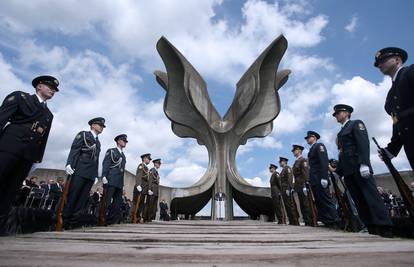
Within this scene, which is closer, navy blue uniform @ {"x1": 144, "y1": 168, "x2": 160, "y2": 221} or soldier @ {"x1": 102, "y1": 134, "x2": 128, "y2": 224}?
soldier @ {"x1": 102, "y1": 134, "x2": 128, "y2": 224}

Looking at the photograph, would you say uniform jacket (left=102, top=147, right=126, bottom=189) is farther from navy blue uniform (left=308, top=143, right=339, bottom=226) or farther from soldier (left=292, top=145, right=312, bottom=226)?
soldier (left=292, top=145, right=312, bottom=226)

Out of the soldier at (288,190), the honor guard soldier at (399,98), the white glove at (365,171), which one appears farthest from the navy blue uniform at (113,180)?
the honor guard soldier at (399,98)

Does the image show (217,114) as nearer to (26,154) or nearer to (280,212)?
(280,212)

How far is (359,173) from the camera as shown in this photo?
11.4 feet

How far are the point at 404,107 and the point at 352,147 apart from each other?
1.28 metres

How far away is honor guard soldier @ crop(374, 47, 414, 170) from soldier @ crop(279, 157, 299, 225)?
476 cm

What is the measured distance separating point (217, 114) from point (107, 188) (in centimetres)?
1340

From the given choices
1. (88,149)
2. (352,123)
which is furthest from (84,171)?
(352,123)

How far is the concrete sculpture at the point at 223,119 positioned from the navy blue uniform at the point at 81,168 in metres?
11.3

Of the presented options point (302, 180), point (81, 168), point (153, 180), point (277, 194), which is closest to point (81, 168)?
point (81, 168)

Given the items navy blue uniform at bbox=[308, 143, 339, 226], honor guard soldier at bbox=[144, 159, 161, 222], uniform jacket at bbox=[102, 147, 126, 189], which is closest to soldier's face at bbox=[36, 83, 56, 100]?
uniform jacket at bbox=[102, 147, 126, 189]

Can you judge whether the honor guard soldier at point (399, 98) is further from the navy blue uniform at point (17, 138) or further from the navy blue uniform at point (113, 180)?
the navy blue uniform at point (113, 180)

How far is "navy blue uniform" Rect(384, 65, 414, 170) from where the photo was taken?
239cm

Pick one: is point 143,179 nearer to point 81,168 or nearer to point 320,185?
point 81,168
